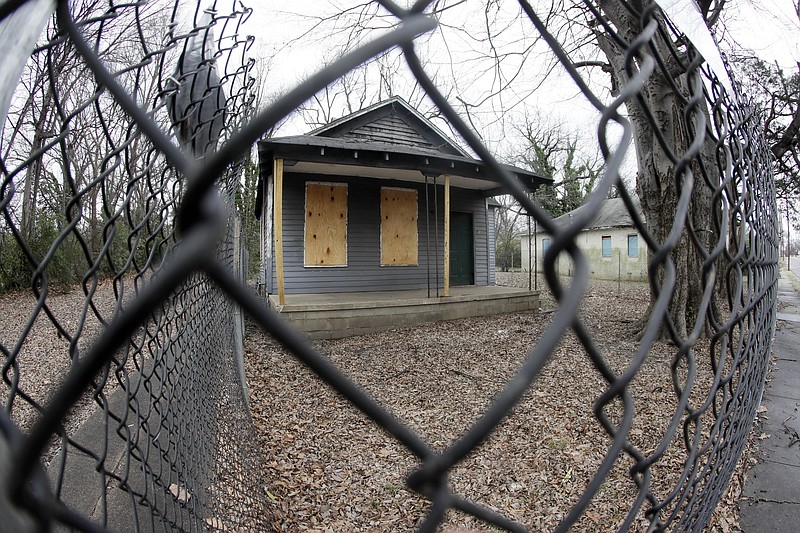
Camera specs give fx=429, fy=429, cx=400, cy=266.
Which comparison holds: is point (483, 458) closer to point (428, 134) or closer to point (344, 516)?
point (344, 516)

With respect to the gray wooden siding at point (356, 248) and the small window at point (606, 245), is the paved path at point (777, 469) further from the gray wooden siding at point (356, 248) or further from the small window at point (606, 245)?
the small window at point (606, 245)

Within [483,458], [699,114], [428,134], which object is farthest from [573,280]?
[428,134]

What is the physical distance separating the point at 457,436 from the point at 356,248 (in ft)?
22.6

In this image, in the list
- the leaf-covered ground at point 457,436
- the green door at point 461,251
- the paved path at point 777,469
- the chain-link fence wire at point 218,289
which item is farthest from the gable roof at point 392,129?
the chain-link fence wire at point 218,289

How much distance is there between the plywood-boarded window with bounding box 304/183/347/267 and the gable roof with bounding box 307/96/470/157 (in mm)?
1207

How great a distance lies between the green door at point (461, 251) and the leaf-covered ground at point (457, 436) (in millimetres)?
5380

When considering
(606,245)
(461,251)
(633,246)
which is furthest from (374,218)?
(606,245)

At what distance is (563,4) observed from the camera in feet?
21.8

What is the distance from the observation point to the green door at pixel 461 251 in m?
11.4

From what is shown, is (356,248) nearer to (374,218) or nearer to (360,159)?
(374,218)

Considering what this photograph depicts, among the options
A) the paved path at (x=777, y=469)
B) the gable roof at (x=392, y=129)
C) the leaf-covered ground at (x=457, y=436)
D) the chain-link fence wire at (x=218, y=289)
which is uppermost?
the gable roof at (x=392, y=129)

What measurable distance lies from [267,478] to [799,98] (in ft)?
45.4

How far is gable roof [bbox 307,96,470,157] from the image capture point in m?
9.69

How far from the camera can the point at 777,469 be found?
2.55 m
